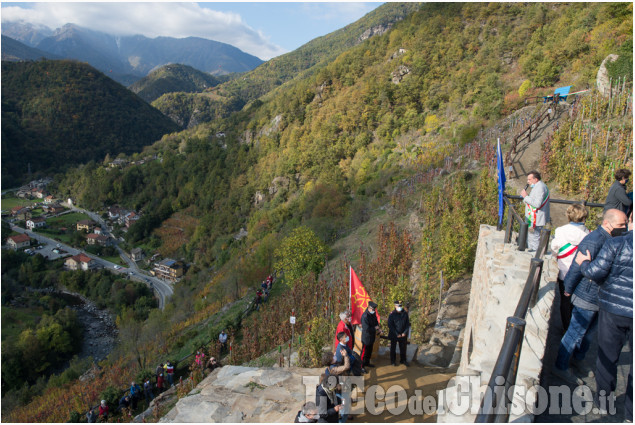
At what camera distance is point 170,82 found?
155375 mm

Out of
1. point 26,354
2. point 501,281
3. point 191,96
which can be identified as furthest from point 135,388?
point 191,96

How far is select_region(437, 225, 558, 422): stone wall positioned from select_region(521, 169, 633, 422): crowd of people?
0.85 feet

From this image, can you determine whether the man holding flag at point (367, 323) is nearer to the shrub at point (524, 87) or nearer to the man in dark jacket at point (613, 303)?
the man in dark jacket at point (613, 303)

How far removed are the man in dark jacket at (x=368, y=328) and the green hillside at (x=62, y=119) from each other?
4138 inches

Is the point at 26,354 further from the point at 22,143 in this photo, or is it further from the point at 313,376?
the point at 22,143

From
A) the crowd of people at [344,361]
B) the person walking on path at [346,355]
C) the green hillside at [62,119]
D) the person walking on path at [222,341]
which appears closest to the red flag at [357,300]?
the crowd of people at [344,361]

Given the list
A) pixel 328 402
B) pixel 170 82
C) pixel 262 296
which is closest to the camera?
pixel 328 402

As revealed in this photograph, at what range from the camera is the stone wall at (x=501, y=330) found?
2.54 meters

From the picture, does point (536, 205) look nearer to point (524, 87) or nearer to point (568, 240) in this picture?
point (568, 240)

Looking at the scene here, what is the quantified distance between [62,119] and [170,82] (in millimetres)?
71863

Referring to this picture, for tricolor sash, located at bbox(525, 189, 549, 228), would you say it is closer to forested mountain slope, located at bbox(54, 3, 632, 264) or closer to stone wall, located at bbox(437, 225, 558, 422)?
stone wall, located at bbox(437, 225, 558, 422)

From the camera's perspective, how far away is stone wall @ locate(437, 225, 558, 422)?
8.34 feet

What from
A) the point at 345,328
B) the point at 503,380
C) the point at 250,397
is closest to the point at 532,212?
the point at 345,328

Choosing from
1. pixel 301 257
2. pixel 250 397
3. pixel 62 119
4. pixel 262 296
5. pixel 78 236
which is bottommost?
pixel 78 236
